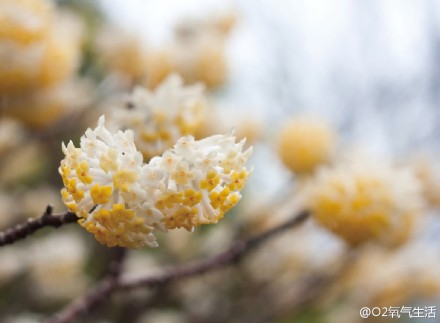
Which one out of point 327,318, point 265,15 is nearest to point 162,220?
point 327,318

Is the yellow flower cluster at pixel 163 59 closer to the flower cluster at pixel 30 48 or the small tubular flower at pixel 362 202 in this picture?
the flower cluster at pixel 30 48

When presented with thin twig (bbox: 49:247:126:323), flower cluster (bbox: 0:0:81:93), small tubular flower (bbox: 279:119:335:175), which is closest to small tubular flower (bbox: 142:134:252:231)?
thin twig (bbox: 49:247:126:323)

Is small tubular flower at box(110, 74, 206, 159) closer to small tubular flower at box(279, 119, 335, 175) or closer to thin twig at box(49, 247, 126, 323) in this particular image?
thin twig at box(49, 247, 126, 323)

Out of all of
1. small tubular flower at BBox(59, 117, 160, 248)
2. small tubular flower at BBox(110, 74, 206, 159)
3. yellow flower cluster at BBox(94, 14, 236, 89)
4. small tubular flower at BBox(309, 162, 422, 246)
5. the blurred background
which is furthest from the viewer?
yellow flower cluster at BBox(94, 14, 236, 89)

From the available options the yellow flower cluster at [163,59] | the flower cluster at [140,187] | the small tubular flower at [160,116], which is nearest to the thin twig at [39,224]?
the flower cluster at [140,187]

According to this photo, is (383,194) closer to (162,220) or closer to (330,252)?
(162,220)

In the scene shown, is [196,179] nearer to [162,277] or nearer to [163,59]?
[162,277]

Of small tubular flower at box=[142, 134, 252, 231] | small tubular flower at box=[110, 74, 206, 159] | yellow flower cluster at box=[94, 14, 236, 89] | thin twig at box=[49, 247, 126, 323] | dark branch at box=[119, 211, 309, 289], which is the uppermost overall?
yellow flower cluster at box=[94, 14, 236, 89]
